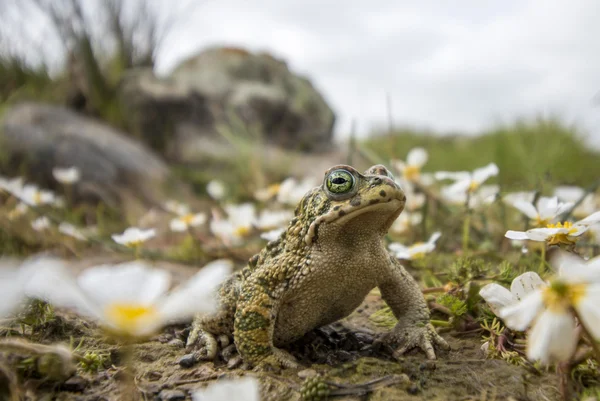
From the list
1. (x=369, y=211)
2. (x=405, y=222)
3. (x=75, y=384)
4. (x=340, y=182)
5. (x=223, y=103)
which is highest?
(x=223, y=103)

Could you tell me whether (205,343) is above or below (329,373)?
above

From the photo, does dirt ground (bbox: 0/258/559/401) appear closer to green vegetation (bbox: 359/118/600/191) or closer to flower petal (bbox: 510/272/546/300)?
flower petal (bbox: 510/272/546/300)

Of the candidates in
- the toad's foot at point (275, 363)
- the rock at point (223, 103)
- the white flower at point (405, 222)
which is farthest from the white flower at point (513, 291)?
the rock at point (223, 103)

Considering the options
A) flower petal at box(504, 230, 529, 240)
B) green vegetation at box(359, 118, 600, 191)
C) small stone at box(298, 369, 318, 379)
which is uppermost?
green vegetation at box(359, 118, 600, 191)

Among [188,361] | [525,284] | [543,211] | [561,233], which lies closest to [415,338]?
[525,284]

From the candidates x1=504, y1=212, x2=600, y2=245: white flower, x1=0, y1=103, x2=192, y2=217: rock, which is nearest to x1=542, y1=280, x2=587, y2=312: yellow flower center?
x1=504, y1=212, x2=600, y2=245: white flower

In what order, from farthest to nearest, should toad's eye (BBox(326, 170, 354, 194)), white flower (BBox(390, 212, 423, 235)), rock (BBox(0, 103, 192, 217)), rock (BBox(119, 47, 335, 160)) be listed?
1. rock (BBox(119, 47, 335, 160))
2. rock (BBox(0, 103, 192, 217))
3. white flower (BBox(390, 212, 423, 235))
4. toad's eye (BBox(326, 170, 354, 194))

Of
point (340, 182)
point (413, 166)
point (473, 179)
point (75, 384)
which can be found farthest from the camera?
point (413, 166)

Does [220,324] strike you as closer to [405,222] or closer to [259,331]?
[259,331]
